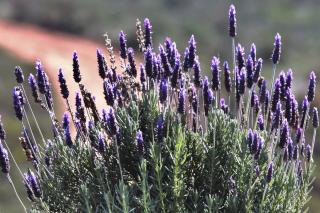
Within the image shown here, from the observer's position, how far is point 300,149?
12.6 ft

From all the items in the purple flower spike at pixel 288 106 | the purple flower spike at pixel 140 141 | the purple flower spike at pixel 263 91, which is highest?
the purple flower spike at pixel 263 91

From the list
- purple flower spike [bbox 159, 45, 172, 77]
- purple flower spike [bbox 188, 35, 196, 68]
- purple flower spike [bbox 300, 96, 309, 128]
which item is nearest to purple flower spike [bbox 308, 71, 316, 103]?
purple flower spike [bbox 300, 96, 309, 128]

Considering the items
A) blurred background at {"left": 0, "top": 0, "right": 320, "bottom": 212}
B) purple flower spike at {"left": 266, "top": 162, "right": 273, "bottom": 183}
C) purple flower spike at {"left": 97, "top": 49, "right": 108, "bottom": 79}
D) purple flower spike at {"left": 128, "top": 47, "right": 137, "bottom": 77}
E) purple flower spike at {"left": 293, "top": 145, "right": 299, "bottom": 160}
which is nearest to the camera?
purple flower spike at {"left": 266, "top": 162, "right": 273, "bottom": 183}

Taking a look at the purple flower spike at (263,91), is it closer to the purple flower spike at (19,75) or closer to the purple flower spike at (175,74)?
the purple flower spike at (175,74)

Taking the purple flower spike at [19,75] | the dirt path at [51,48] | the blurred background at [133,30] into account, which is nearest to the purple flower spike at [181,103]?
the purple flower spike at [19,75]

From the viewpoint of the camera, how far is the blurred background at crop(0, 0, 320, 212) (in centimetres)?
2578

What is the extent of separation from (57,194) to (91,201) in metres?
0.16

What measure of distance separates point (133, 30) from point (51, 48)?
13.2 ft

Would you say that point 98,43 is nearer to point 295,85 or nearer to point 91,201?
point 295,85

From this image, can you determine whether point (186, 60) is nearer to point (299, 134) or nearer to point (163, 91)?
point (163, 91)

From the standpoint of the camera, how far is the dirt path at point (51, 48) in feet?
80.1

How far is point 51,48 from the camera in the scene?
2755 cm

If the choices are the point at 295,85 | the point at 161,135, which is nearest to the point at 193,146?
the point at 161,135

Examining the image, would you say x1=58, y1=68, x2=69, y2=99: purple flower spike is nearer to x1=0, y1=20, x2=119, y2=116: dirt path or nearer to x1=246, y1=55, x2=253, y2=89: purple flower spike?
x1=246, y1=55, x2=253, y2=89: purple flower spike
